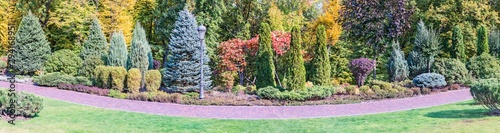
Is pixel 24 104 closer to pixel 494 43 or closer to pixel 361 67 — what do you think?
pixel 361 67

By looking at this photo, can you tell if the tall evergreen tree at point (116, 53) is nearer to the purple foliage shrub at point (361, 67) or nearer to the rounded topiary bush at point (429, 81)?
the purple foliage shrub at point (361, 67)

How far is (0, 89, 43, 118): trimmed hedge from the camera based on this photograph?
10.8m

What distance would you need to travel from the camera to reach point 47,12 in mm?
25953

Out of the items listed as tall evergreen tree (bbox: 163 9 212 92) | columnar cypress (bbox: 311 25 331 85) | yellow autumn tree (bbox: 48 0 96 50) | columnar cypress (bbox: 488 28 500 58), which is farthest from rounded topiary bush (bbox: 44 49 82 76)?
columnar cypress (bbox: 488 28 500 58)

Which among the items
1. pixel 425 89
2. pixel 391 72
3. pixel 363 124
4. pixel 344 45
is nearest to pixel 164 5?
pixel 344 45

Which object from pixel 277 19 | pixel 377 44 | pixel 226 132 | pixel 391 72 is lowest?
pixel 226 132

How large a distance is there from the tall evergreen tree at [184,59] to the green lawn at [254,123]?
12.7 feet

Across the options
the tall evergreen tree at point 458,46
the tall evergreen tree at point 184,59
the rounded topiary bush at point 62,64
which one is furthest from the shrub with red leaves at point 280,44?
the rounded topiary bush at point 62,64

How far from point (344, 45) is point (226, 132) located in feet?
54.0

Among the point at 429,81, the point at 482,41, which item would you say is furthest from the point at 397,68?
the point at 482,41

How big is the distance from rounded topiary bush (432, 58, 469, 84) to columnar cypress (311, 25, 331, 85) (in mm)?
5658

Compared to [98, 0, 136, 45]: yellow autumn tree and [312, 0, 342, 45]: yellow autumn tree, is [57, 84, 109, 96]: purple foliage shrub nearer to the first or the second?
[98, 0, 136, 45]: yellow autumn tree

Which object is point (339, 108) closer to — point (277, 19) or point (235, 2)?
point (277, 19)

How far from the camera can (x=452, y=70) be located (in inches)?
735
